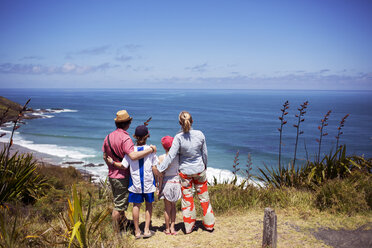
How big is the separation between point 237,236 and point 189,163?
55.1 inches

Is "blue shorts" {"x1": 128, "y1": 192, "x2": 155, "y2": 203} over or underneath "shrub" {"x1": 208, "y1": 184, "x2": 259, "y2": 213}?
over

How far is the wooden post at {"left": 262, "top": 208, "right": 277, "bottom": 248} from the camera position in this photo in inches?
138

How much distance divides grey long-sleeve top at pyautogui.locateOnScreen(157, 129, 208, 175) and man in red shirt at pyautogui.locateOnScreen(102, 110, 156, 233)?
27 cm

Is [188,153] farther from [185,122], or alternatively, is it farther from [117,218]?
[117,218]

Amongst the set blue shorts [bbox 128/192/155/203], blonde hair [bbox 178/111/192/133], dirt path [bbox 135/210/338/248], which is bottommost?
dirt path [bbox 135/210/338/248]

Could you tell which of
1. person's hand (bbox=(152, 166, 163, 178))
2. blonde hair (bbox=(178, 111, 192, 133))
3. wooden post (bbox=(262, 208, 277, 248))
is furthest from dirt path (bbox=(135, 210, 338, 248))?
blonde hair (bbox=(178, 111, 192, 133))

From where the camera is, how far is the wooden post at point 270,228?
138 inches

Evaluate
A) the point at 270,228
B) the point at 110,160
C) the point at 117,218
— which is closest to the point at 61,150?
the point at 117,218

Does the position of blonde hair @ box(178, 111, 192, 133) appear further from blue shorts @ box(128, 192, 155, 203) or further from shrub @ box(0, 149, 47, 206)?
shrub @ box(0, 149, 47, 206)

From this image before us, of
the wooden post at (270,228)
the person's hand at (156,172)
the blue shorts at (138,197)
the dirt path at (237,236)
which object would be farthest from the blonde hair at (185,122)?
the dirt path at (237,236)

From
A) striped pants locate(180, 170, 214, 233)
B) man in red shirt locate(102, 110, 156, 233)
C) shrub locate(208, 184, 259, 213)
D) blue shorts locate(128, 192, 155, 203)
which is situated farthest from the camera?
shrub locate(208, 184, 259, 213)

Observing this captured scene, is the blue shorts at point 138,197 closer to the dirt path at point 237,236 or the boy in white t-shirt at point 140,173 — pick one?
the boy in white t-shirt at point 140,173

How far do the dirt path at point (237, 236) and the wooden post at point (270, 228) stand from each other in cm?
29

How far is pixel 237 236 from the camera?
4.18 metres
